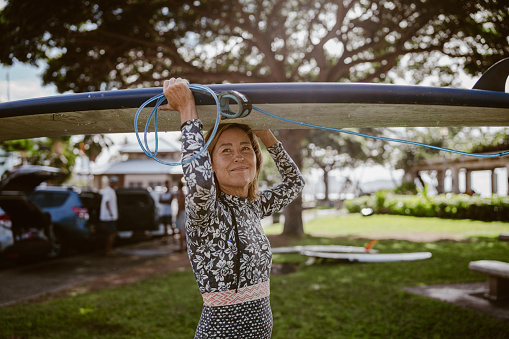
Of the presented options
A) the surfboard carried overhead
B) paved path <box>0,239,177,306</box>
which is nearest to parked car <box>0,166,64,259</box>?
paved path <box>0,239,177,306</box>

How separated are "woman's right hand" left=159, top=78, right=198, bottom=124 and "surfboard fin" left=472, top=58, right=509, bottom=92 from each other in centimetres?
155

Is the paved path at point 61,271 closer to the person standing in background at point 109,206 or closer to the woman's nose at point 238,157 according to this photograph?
the person standing in background at point 109,206

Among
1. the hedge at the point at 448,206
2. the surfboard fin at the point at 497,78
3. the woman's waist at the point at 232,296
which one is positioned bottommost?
the hedge at the point at 448,206

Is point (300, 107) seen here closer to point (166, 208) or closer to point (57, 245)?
point (57, 245)

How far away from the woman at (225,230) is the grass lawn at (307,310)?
2942 millimetres

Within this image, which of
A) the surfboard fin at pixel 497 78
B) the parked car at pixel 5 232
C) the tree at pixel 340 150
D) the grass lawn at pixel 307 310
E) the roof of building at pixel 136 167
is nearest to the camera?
the surfboard fin at pixel 497 78

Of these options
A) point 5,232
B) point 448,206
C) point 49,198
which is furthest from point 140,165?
point 5,232

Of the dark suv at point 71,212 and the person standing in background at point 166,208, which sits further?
the person standing in background at point 166,208

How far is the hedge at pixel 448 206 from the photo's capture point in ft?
60.4

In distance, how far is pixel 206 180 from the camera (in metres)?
1.78

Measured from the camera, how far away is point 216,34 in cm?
1226

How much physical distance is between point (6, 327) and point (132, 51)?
9.01 meters

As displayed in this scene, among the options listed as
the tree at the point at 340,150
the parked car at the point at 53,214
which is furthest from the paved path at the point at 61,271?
the tree at the point at 340,150

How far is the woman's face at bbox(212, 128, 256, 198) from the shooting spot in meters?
2.10
